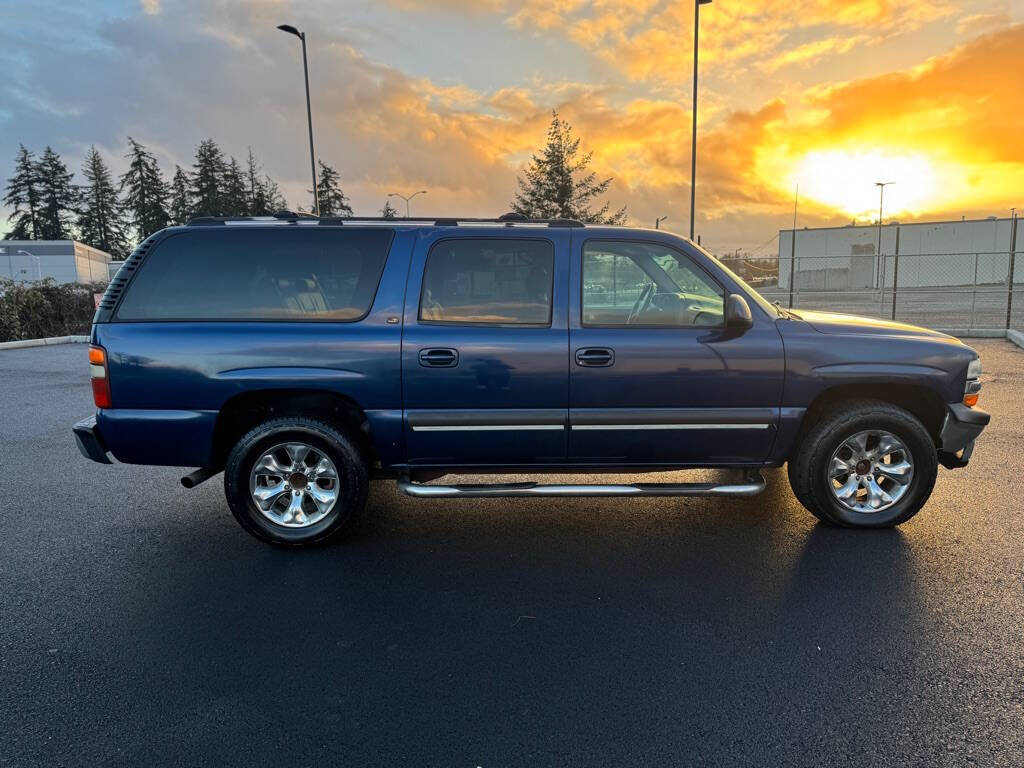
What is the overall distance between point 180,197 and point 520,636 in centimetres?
8716

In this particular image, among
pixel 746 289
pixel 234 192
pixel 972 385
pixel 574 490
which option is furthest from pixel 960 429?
pixel 234 192

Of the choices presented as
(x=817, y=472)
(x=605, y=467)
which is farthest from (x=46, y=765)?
(x=817, y=472)

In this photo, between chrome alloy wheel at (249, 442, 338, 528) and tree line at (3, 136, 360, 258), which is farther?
tree line at (3, 136, 360, 258)

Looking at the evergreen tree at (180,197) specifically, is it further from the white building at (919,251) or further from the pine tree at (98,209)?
the white building at (919,251)

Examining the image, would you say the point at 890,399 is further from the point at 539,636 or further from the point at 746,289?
the point at 539,636

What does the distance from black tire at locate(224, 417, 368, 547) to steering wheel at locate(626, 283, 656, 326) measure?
188cm

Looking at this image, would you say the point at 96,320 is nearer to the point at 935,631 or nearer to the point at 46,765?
the point at 46,765

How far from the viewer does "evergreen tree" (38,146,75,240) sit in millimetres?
78938

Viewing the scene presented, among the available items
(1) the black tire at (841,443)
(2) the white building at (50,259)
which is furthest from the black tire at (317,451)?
(2) the white building at (50,259)

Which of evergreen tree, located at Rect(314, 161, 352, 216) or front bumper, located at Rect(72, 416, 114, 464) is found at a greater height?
evergreen tree, located at Rect(314, 161, 352, 216)

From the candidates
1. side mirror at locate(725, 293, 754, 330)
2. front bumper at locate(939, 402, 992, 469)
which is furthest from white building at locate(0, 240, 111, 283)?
front bumper at locate(939, 402, 992, 469)

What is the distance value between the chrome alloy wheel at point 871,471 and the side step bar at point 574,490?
62 centimetres

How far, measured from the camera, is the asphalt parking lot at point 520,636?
2330 millimetres

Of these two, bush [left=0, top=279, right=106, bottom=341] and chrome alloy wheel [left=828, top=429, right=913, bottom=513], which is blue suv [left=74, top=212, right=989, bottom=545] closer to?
chrome alloy wheel [left=828, top=429, right=913, bottom=513]
